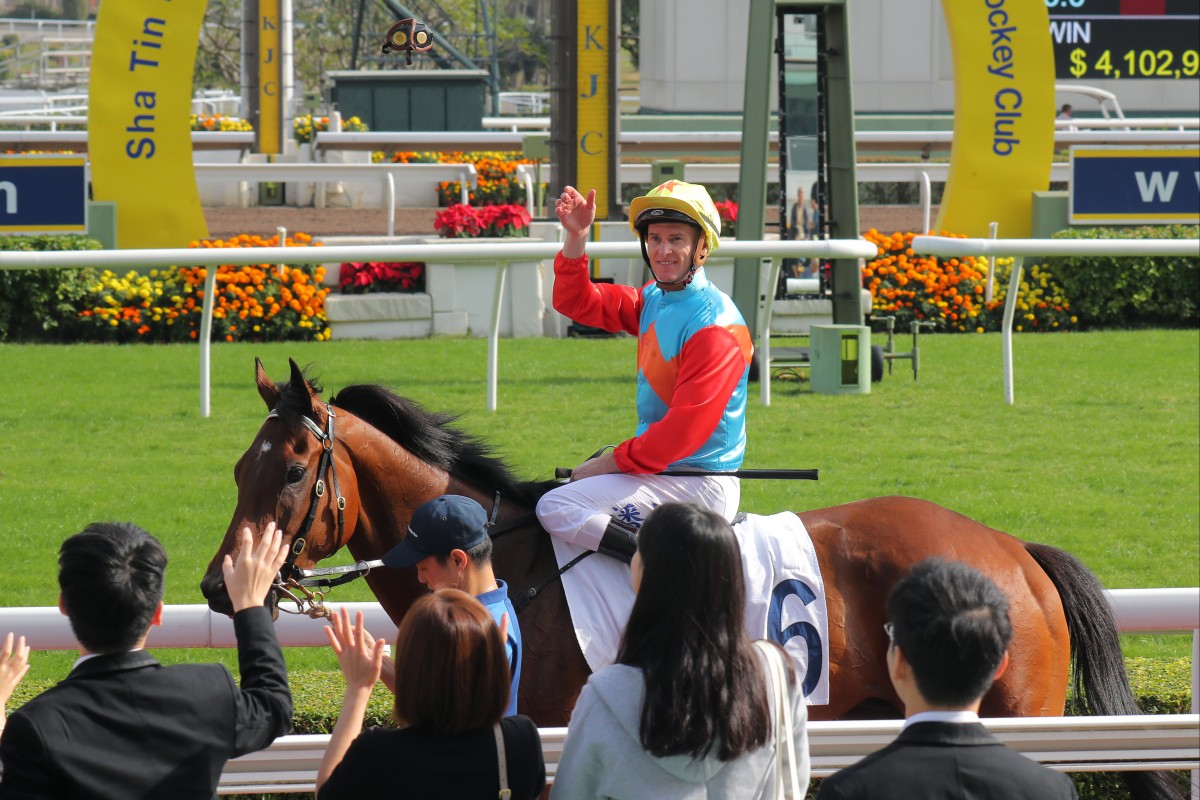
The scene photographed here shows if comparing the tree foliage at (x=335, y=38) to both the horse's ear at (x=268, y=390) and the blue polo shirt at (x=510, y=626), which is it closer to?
the horse's ear at (x=268, y=390)

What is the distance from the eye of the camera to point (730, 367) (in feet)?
10.6

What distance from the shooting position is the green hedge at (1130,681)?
3.74 metres

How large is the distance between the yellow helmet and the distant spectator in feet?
4.59

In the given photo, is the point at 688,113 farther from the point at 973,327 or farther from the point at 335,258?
the point at 335,258

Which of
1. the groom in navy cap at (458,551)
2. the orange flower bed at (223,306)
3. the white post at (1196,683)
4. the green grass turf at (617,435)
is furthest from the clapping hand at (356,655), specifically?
the orange flower bed at (223,306)

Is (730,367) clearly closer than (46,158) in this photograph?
Yes

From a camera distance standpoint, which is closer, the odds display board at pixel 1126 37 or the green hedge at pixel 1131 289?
the green hedge at pixel 1131 289

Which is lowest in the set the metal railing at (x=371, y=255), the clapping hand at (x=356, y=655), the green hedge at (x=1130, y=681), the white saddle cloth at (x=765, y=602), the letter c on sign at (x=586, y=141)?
the green hedge at (x=1130, y=681)

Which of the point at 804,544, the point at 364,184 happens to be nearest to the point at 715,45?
the point at 364,184

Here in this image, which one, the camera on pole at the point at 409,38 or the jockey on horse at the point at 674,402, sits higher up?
the camera on pole at the point at 409,38

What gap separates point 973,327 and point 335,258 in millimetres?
5023

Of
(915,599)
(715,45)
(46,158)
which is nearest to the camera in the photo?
(915,599)

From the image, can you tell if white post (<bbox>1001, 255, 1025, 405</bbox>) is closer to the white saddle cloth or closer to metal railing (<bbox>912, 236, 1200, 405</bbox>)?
metal railing (<bbox>912, 236, 1200, 405</bbox>)

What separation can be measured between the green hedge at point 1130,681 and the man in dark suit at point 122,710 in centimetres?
159
